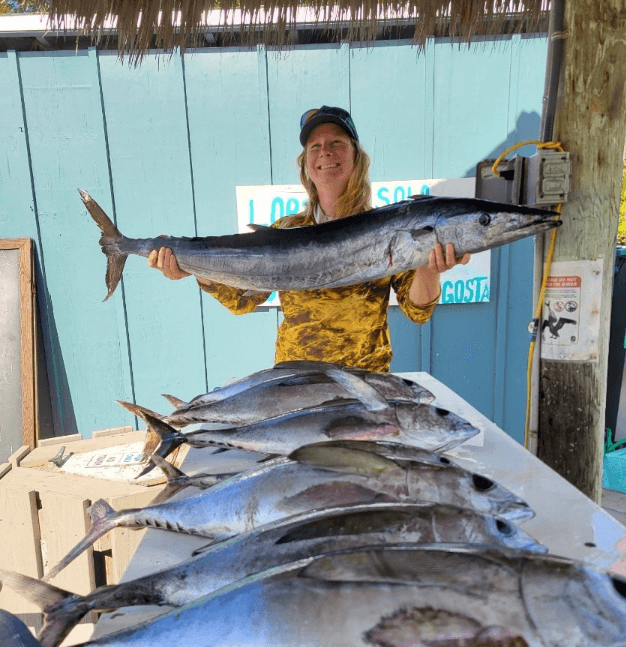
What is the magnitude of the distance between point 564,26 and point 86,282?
3835mm

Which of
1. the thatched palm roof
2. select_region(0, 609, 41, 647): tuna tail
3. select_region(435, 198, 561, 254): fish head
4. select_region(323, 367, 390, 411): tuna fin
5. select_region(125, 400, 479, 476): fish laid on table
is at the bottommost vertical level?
select_region(125, 400, 479, 476): fish laid on table

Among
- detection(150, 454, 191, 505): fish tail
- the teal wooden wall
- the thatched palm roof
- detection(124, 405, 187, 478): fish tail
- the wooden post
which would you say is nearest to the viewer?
detection(150, 454, 191, 505): fish tail

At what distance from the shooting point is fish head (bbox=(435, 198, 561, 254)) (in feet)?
5.29

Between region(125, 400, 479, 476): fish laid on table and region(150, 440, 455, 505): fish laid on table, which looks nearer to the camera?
region(150, 440, 455, 505): fish laid on table

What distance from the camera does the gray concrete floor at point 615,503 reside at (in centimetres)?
333

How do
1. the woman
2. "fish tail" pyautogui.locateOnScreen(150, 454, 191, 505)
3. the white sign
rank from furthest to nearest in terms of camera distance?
the white sign < the woman < "fish tail" pyautogui.locateOnScreen(150, 454, 191, 505)

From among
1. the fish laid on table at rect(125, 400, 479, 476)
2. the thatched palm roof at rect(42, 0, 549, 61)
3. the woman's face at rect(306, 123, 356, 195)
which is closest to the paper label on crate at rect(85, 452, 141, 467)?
the fish laid on table at rect(125, 400, 479, 476)

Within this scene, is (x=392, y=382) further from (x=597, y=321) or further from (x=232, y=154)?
(x=232, y=154)

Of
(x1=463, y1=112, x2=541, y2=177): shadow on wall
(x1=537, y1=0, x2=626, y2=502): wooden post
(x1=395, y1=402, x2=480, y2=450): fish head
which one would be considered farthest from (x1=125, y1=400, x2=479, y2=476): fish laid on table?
(x1=463, y1=112, x2=541, y2=177): shadow on wall

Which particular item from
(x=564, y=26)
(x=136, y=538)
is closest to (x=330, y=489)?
(x=136, y=538)

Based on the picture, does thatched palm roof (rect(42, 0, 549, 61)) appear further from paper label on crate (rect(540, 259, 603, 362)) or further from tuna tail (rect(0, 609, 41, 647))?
tuna tail (rect(0, 609, 41, 647))

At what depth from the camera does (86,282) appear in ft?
13.8

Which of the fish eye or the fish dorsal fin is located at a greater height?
the fish eye

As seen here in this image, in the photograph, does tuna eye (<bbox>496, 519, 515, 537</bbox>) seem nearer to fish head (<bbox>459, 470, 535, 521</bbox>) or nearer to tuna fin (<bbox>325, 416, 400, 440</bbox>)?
fish head (<bbox>459, 470, 535, 521</bbox>)
